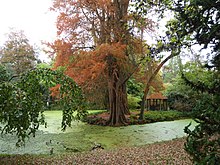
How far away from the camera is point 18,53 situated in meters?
15.1

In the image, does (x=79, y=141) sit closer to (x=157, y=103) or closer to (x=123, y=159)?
(x=123, y=159)

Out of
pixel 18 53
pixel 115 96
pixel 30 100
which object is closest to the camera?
pixel 30 100

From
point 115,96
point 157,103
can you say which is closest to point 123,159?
point 115,96

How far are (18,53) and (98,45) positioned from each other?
8.95 m

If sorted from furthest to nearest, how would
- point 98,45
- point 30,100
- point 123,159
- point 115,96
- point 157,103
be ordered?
point 157,103
point 115,96
point 98,45
point 123,159
point 30,100

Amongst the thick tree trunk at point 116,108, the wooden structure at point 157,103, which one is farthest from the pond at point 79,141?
the wooden structure at point 157,103

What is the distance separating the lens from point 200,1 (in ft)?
4.25

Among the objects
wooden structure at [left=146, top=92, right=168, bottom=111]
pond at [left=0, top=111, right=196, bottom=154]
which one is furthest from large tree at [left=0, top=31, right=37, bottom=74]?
pond at [left=0, top=111, right=196, bottom=154]

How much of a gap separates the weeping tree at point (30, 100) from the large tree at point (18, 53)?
40.5ft

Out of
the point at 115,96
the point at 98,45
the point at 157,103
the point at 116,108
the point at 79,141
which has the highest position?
the point at 98,45

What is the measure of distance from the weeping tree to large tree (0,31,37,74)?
40.5 feet

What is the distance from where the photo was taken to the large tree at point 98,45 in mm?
7195

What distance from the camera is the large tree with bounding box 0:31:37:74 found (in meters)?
14.8

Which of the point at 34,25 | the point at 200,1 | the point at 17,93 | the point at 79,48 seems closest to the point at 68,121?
the point at 17,93
